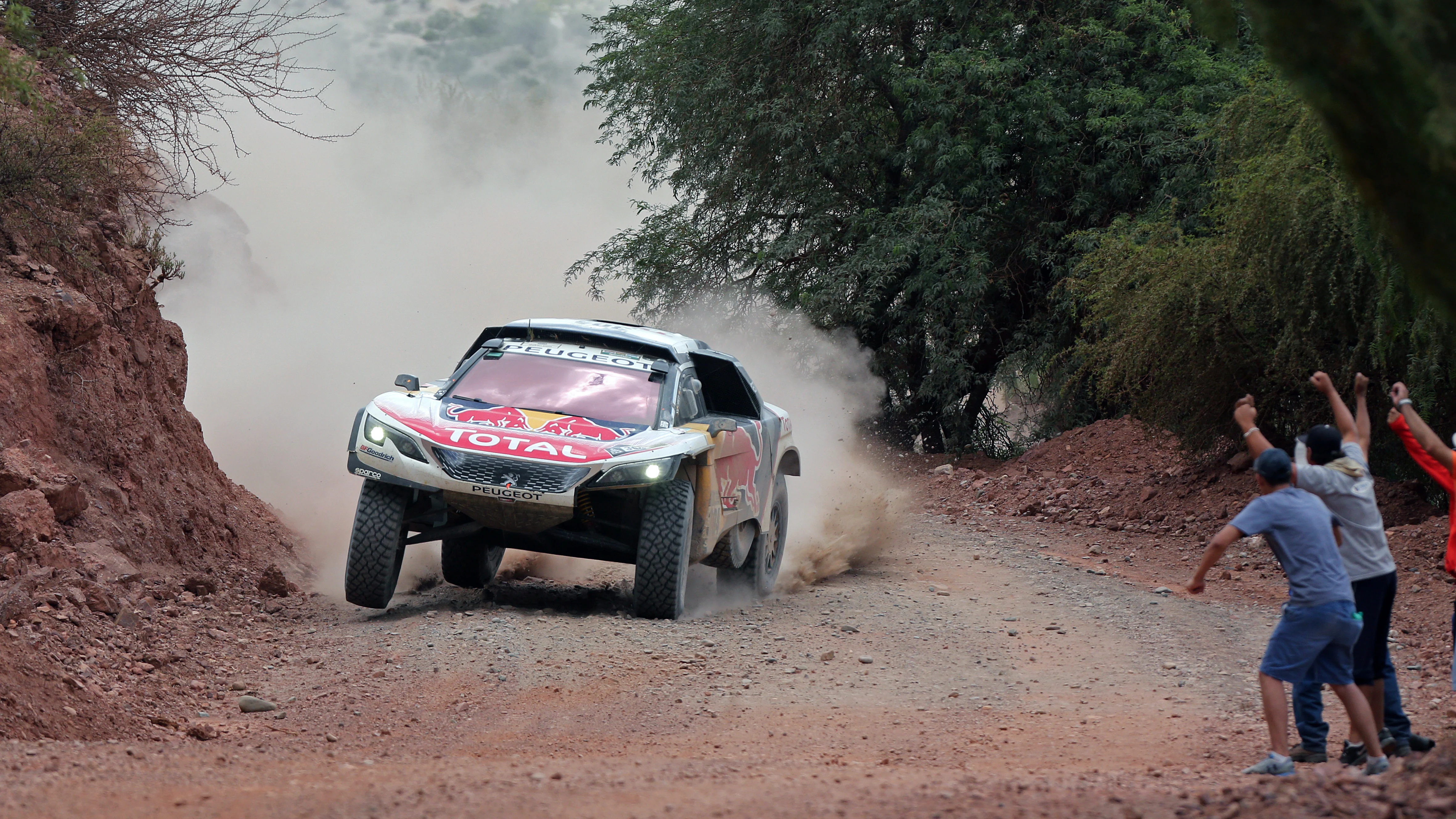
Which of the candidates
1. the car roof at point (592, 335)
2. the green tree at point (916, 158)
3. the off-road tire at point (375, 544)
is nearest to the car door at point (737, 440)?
the car roof at point (592, 335)

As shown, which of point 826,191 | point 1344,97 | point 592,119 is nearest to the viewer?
point 1344,97

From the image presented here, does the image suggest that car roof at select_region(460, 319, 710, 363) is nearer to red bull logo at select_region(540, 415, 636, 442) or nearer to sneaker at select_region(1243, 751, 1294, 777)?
red bull logo at select_region(540, 415, 636, 442)

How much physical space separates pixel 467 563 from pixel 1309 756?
6608 millimetres

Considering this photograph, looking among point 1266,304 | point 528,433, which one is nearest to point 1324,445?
point 528,433

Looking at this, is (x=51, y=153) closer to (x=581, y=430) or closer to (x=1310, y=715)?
(x=581, y=430)

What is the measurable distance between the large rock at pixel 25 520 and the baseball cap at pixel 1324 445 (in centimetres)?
730

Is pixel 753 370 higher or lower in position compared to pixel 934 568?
higher

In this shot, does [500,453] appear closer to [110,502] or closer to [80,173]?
[110,502]

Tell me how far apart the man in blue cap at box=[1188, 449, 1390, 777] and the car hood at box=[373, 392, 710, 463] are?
4192 mm

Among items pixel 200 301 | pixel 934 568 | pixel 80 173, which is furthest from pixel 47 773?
pixel 200 301

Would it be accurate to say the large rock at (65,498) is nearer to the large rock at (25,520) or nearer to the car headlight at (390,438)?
the large rock at (25,520)

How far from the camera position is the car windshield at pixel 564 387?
9.70m

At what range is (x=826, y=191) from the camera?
947 inches

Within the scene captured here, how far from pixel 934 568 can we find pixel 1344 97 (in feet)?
33.1
